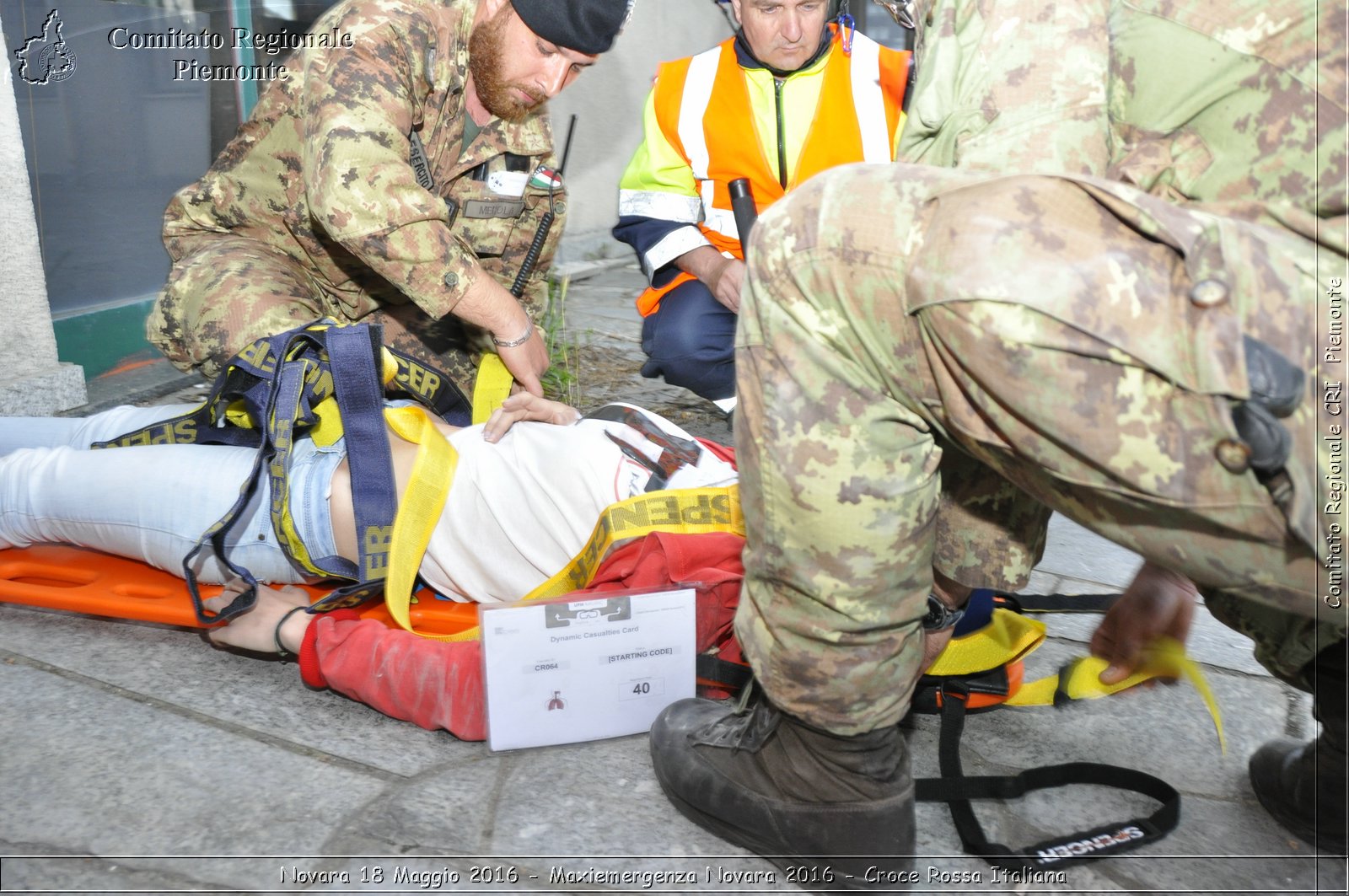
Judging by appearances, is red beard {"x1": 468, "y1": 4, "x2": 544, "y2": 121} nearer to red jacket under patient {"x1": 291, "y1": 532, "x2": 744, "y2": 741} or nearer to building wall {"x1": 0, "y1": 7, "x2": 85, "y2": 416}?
building wall {"x1": 0, "y1": 7, "x2": 85, "y2": 416}

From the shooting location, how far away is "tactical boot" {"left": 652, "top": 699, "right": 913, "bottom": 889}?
1.27 metres

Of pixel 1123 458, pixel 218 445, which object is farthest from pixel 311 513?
pixel 1123 458

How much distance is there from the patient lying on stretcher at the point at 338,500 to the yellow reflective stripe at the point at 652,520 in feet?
0.20

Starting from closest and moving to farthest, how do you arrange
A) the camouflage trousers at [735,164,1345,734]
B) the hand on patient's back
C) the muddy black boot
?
the camouflage trousers at [735,164,1345,734], the muddy black boot, the hand on patient's back

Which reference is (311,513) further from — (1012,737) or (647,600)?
(1012,737)

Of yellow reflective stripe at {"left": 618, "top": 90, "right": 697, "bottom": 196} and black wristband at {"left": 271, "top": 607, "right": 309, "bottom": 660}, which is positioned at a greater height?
yellow reflective stripe at {"left": 618, "top": 90, "right": 697, "bottom": 196}

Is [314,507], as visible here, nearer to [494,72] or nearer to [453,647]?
[453,647]

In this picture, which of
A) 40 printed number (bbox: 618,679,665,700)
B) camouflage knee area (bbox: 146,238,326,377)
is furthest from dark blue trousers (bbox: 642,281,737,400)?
40 printed number (bbox: 618,679,665,700)

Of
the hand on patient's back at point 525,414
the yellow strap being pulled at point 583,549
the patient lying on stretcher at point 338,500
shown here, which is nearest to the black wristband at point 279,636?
the patient lying on stretcher at point 338,500

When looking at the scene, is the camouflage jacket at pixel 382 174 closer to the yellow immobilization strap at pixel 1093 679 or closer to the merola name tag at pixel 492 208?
the merola name tag at pixel 492 208

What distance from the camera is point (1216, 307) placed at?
0.90 metres

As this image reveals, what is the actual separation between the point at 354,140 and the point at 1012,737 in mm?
1739

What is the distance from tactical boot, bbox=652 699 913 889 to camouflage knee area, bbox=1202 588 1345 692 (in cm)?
51

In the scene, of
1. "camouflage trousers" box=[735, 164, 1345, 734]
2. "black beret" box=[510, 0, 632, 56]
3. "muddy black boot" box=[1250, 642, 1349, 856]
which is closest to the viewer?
"camouflage trousers" box=[735, 164, 1345, 734]
